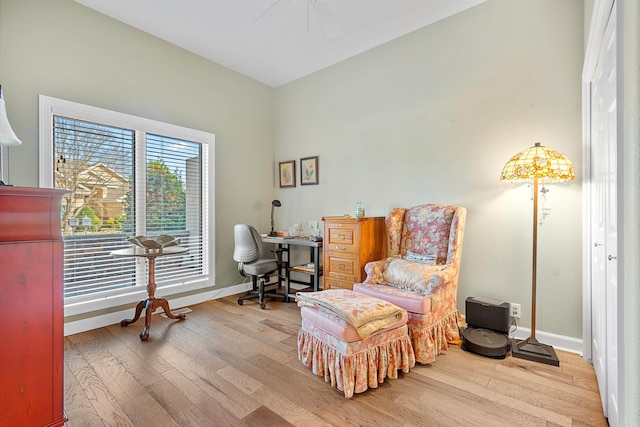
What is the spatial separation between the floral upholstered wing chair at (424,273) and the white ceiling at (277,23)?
191 centimetres

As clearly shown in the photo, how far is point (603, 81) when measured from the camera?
5.47 feet

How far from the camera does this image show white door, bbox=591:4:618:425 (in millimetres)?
1403

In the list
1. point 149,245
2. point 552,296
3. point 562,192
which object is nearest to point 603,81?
point 562,192

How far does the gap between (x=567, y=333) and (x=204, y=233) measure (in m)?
3.91

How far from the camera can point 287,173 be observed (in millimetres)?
4430

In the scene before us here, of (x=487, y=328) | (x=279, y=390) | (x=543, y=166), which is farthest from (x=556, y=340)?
(x=279, y=390)

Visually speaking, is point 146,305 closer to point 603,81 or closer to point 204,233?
point 204,233

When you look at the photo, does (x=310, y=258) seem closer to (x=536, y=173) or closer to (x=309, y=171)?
(x=309, y=171)

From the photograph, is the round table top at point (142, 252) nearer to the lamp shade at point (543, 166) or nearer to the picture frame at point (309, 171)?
the picture frame at point (309, 171)

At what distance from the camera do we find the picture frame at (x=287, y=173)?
4352 millimetres

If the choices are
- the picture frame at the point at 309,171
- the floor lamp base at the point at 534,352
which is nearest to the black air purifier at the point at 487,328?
the floor lamp base at the point at 534,352

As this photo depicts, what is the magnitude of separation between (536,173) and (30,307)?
10.0 feet

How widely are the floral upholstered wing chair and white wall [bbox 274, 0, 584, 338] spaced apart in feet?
1.00

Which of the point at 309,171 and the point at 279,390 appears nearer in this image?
the point at 279,390
